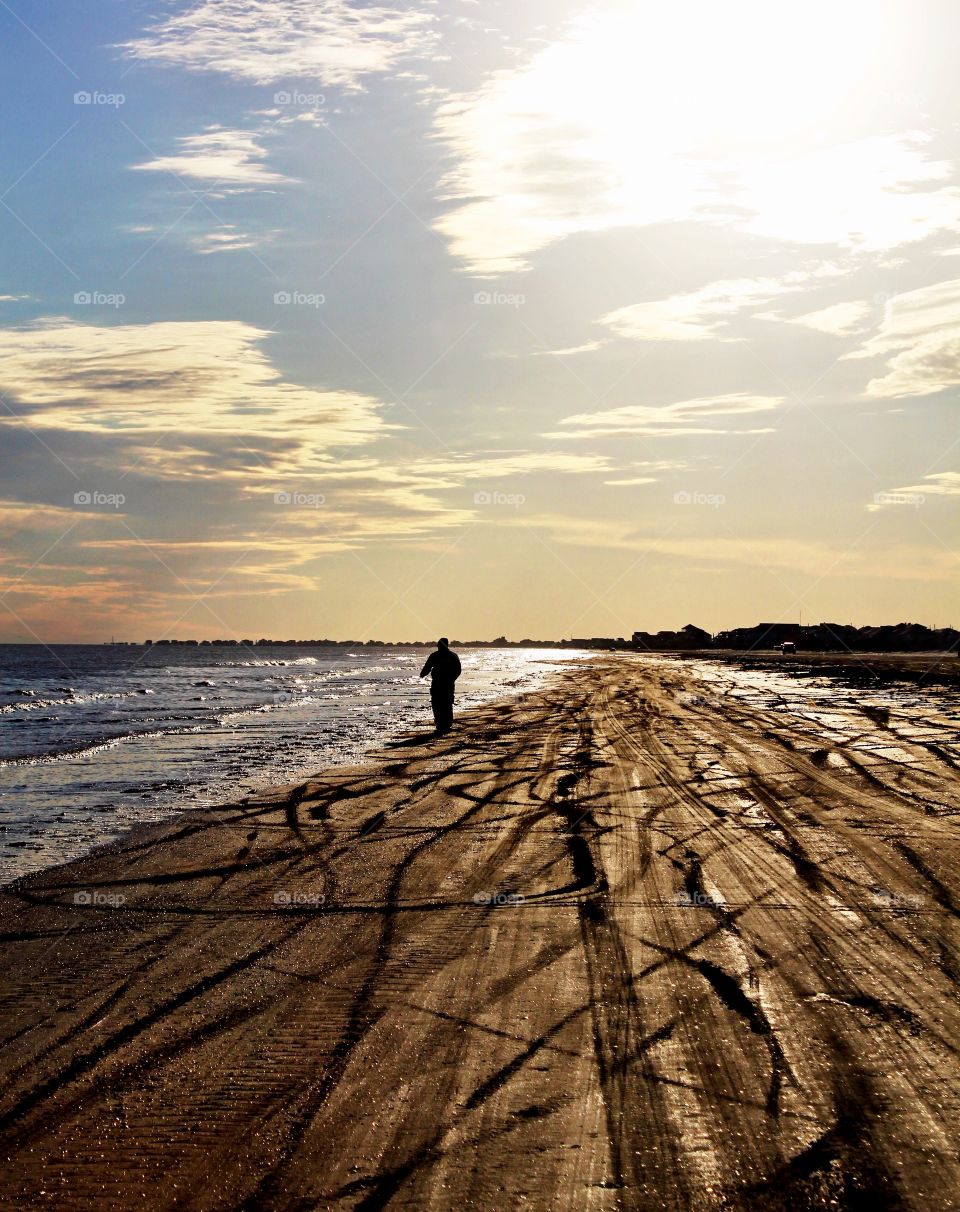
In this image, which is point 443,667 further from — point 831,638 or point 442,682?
point 831,638

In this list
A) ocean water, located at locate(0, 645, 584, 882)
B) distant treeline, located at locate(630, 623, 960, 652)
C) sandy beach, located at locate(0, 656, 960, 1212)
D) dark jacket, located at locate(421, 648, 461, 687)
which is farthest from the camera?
distant treeline, located at locate(630, 623, 960, 652)

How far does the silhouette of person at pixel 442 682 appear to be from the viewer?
77.6 feet

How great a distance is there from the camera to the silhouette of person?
23.7 metres

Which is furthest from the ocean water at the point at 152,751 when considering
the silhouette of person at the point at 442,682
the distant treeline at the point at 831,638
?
the distant treeline at the point at 831,638

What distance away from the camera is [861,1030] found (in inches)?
221

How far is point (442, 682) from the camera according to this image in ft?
77.7

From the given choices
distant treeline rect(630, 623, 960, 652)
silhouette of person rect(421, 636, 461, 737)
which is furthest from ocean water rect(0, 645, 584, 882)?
distant treeline rect(630, 623, 960, 652)

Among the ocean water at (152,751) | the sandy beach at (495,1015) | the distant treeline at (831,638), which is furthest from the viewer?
the distant treeline at (831,638)

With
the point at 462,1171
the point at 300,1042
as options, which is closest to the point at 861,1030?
the point at 462,1171

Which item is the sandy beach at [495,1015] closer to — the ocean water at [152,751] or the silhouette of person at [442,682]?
the ocean water at [152,751]

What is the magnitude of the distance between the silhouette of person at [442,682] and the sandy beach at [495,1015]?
11.2 metres

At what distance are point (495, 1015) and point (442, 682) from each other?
1781 cm

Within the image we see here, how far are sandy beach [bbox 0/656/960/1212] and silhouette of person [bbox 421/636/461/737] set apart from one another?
11176 millimetres

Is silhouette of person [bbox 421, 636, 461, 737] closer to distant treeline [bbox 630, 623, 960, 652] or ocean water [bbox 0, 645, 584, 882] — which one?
ocean water [bbox 0, 645, 584, 882]
